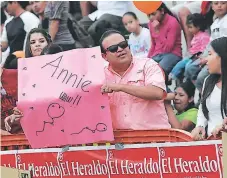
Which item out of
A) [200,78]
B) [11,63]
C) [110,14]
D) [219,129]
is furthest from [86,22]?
[219,129]

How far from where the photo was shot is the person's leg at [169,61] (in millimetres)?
10086

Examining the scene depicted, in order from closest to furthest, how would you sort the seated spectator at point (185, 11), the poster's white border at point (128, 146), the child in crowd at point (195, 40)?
the poster's white border at point (128, 146)
the child in crowd at point (195, 40)
the seated spectator at point (185, 11)

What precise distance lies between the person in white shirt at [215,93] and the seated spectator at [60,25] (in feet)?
13.2

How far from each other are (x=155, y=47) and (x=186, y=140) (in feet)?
12.9

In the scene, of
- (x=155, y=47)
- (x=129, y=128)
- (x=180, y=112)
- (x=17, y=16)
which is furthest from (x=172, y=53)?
(x=129, y=128)

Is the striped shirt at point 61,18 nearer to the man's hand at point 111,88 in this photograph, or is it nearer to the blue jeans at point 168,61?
the blue jeans at point 168,61

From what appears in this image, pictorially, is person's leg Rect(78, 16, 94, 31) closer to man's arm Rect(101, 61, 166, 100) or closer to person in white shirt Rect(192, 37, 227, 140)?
man's arm Rect(101, 61, 166, 100)

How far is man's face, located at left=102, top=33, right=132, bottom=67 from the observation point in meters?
7.10

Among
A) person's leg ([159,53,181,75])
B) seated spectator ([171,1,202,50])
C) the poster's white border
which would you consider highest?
seated spectator ([171,1,202,50])

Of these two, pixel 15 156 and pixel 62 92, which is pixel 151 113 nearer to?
pixel 62 92

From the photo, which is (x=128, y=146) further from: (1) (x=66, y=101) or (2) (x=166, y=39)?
(2) (x=166, y=39)

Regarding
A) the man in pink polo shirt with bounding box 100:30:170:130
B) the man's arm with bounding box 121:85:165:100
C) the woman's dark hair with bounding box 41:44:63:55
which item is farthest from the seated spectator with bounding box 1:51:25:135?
the man's arm with bounding box 121:85:165:100

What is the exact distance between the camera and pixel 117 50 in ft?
23.3

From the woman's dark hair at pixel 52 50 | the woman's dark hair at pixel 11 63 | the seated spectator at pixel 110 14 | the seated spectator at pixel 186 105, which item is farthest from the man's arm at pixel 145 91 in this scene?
the seated spectator at pixel 110 14
